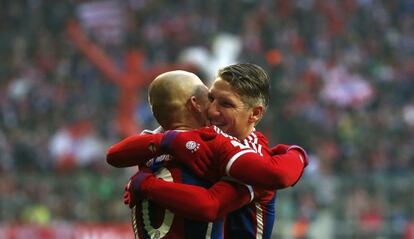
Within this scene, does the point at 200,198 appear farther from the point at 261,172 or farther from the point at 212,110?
the point at 212,110

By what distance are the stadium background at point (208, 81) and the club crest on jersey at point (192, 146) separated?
11.7 m

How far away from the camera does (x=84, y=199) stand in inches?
643

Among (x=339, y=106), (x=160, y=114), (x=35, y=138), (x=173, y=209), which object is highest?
(x=339, y=106)

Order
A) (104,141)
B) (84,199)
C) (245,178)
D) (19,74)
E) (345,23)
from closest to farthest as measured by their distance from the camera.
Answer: (245,178)
(84,199)
(104,141)
(19,74)
(345,23)

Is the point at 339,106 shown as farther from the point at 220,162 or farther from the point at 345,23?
the point at 220,162

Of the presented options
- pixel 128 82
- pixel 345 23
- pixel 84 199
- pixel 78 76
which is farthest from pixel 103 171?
pixel 345 23

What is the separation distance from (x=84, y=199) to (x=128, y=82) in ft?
10.9

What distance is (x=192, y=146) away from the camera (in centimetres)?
392

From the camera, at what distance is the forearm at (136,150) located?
13.2 ft

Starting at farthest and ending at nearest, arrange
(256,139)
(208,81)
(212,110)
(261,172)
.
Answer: (208,81) → (256,139) → (212,110) → (261,172)

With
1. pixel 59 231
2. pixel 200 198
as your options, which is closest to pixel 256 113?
pixel 200 198

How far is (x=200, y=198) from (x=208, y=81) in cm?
1339

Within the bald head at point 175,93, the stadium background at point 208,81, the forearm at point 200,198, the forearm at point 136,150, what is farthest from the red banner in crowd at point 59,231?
the forearm at point 200,198

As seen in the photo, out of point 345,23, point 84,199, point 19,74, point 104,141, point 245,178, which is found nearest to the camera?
point 245,178
